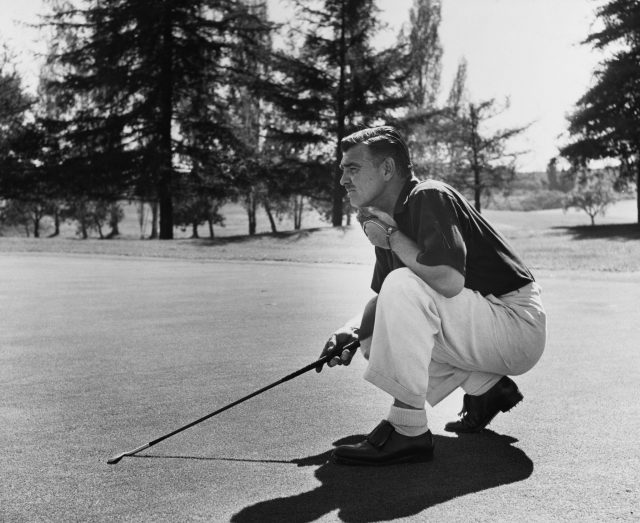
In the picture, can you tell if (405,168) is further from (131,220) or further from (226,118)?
(131,220)

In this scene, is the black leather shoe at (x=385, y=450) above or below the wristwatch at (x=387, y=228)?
below

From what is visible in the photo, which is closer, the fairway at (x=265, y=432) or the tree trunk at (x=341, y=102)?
the fairway at (x=265, y=432)

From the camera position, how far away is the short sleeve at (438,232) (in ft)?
9.41

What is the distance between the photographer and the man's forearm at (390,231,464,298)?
289 cm

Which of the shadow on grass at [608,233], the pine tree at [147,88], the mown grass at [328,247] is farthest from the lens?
the pine tree at [147,88]

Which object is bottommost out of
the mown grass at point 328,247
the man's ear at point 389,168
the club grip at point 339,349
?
the mown grass at point 328,247

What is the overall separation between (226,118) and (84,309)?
24.4m

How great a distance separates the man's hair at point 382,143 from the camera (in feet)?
10.5

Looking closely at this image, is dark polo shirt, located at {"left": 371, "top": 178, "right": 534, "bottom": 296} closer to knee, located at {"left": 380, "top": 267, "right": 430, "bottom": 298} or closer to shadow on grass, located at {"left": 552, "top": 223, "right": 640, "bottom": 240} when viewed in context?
knee, located at {"left": 380, "top": 267, "right": 430, "bottom": 298}

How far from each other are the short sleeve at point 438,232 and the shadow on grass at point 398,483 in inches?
30.7

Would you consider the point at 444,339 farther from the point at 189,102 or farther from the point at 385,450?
the point at 189,102

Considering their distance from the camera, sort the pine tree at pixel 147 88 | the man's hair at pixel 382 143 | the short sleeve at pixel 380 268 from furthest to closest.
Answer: the pine tree at pixel 147 88
the short sleeve at pixel 380 268
the man's hair at pixel 382 143

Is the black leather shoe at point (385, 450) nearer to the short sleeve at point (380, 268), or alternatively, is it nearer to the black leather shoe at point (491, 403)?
the black leather shoe at point (491, 403)

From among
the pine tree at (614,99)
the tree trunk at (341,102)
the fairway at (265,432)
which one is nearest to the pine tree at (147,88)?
the tree trunk at (341,102)
